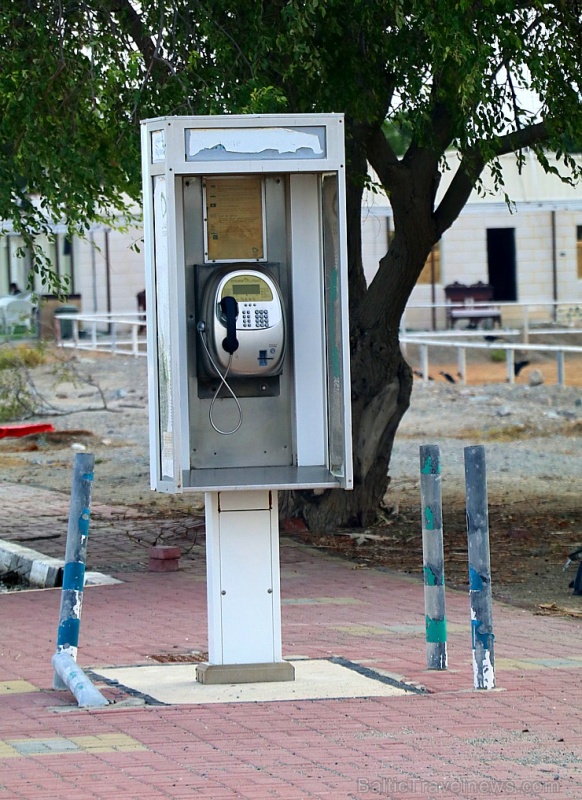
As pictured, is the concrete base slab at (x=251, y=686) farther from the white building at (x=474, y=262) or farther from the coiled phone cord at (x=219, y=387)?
the white building at (x=474, y=262)

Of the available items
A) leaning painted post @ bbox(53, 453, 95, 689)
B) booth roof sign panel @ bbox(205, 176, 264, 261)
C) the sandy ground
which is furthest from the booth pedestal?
the sandy ground

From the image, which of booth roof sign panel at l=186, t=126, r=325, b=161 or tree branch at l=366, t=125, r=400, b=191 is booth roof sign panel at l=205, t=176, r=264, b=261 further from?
tree branch at l=366, t=125, r=400, b=191

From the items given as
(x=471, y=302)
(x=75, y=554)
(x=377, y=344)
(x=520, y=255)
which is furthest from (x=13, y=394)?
(x=520, y=255)

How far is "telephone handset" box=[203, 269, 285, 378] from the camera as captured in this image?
648cm

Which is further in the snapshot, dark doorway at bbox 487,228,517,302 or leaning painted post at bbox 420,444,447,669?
dark doorway at bbox 487,228,517,302

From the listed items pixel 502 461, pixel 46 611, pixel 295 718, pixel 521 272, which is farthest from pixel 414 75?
pixel 521 272

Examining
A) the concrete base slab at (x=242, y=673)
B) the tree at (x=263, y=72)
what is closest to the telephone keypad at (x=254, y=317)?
the concrete base slab at (x=242, y=673)

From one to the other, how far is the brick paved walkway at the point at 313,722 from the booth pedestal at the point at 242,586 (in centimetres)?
40

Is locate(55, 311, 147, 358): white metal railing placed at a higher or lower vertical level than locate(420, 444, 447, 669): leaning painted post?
higher

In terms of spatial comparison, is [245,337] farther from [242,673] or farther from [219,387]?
[242,673]

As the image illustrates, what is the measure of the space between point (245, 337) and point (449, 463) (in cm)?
1136

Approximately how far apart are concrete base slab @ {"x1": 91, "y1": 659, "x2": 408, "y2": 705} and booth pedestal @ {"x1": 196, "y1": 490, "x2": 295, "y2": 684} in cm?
10

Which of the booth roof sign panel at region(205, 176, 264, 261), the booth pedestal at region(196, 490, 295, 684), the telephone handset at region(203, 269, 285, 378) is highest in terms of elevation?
the booth roof sign panel at region(205, 176, 264, 261)

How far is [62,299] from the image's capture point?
1130 centimetres
